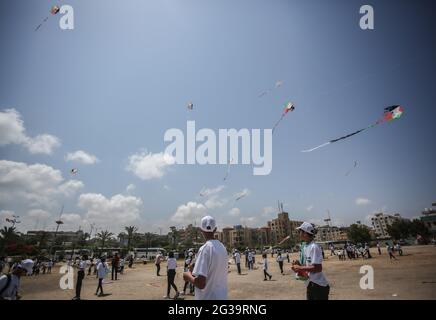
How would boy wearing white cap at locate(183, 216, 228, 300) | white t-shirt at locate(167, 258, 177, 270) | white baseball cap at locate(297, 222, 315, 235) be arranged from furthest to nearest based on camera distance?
white t-shirt at locate(167, 258, 177, 270), white baseball cap at locate(297, 222, 315, 235), boy wearing white cap at locate(183, 216, 228, 300)

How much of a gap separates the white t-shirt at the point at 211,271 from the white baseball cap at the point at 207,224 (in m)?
0.24

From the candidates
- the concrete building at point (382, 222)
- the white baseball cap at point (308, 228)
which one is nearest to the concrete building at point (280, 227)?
the concrete building at point (382, 222)

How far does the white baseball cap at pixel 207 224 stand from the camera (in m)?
3.20

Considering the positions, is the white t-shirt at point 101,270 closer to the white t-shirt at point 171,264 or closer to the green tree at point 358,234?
the white t-shirt at point 171,264

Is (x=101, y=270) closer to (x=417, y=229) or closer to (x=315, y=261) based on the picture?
(x=315, y=261)

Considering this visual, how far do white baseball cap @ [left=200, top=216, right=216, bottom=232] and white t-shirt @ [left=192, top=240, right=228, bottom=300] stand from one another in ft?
0.77

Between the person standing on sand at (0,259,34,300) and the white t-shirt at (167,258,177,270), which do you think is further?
the white t-shirt at (167,258,177,270)

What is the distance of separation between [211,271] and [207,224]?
1.89 feet

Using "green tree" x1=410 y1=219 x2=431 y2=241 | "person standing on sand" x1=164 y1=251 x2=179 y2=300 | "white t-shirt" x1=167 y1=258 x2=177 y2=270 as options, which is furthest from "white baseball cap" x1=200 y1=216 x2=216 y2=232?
"green tree" x1=410 y1=219 x2=431 y2=241

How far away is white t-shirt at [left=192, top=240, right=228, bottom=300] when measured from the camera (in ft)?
9.41

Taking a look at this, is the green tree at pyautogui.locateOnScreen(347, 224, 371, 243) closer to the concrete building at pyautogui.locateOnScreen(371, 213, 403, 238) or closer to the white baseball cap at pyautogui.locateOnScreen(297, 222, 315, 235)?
the white baseball cap at pyautogui.locateOnScreen(297, 222, 315, 235)

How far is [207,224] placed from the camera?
10.6 feet
